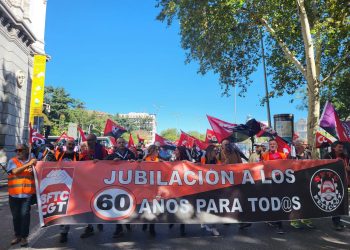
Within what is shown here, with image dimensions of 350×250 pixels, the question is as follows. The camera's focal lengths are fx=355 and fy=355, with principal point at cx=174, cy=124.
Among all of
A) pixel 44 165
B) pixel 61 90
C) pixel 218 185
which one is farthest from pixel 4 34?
pixel 61 90

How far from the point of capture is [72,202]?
5.97 meters

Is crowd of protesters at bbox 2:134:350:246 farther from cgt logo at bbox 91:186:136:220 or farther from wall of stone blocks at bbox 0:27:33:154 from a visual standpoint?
wall of stone blocks at bbox 0:27:33:154

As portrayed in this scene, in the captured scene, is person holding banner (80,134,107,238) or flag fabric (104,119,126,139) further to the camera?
flag fabric (104,119,126,139)

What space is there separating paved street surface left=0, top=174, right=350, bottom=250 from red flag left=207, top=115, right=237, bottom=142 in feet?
9.16

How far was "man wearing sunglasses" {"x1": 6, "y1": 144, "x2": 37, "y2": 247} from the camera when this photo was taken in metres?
5.71

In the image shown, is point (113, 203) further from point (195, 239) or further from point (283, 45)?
point (283, 45)

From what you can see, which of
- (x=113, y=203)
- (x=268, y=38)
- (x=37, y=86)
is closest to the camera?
(x=113, y=203)

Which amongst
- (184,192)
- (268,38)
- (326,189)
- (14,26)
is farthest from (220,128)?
(14,26)

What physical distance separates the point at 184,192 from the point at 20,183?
2742 mm

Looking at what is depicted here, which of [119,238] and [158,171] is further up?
[158,171]

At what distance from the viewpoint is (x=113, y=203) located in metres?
6.01

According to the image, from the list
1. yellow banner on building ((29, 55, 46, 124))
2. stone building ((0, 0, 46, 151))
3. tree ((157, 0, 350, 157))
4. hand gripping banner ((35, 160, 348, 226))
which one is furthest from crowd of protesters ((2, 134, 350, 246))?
yellow banner on building ((29, 55, 46, 124))

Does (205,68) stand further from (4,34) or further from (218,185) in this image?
(218,185)

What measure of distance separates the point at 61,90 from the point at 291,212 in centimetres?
6688
